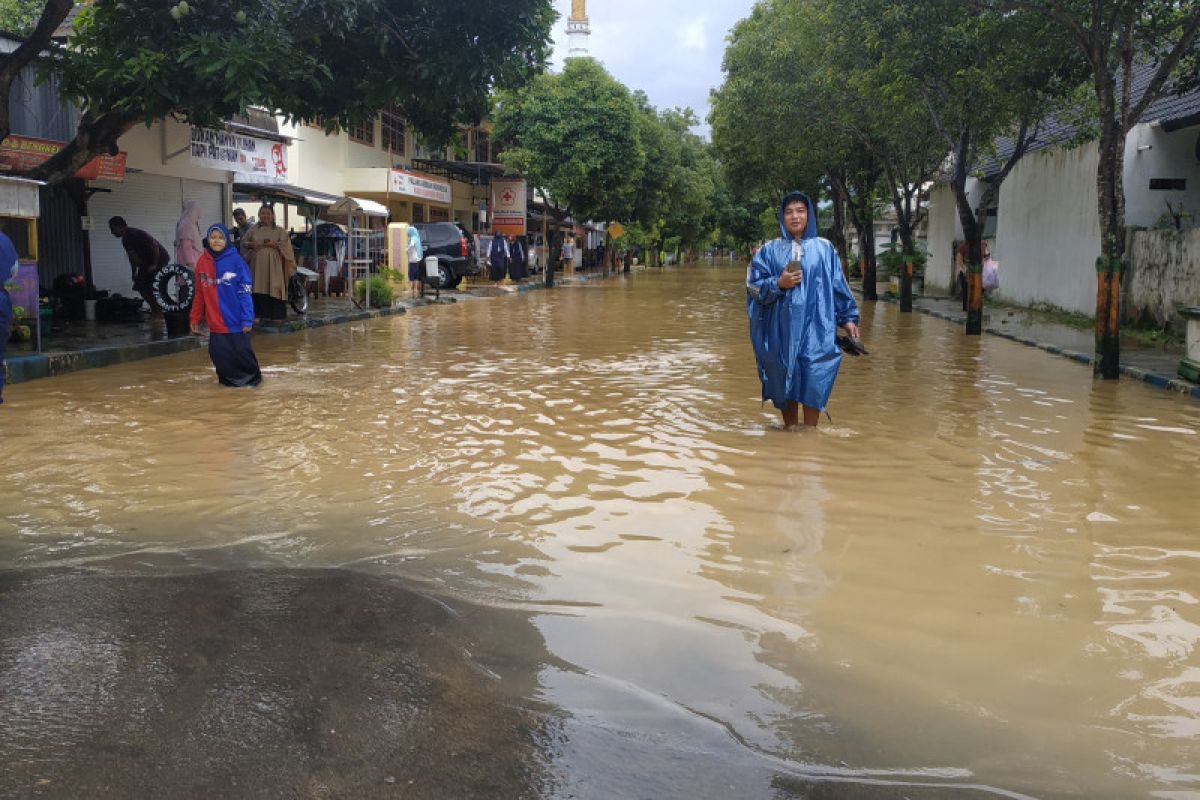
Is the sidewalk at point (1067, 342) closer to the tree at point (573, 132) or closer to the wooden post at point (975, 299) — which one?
the wooden post at point (975, 299)

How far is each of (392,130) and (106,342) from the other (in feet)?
81.9

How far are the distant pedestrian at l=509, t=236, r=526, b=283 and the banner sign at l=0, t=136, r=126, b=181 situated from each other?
2277cm

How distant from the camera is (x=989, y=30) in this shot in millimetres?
14938

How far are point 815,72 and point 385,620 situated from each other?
22.9 meters

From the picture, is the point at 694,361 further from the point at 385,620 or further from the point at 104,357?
the point at 385,620

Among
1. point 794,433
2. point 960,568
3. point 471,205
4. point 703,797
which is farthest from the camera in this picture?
point 471,205

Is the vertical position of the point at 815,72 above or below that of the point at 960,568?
above

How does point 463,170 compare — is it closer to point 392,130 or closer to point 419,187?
point 392,130

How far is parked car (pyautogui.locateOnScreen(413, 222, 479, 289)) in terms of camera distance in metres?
31.1

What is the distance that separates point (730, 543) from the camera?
5371mm

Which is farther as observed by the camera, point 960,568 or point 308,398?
point 308,398

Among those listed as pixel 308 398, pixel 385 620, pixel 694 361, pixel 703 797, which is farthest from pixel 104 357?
pixel 703 797

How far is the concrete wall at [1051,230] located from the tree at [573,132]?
15036mm

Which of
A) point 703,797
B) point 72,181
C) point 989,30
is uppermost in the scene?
point 989,30
